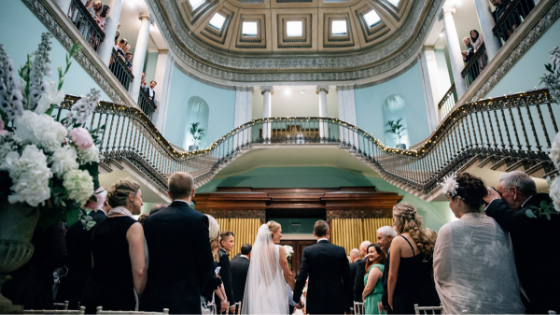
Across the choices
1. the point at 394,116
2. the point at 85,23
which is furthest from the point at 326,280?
the point at 394,116

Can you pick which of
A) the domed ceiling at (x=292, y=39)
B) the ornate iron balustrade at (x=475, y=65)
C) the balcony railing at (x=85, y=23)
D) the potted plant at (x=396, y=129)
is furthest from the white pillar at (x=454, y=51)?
the balcony railing at (x=85, y=23)

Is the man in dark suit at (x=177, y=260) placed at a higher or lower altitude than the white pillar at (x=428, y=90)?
lower

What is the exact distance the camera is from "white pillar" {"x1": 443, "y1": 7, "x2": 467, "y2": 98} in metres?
9.34

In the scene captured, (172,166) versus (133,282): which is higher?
(172,166)

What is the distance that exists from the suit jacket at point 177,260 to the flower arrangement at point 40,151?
0.62 meters

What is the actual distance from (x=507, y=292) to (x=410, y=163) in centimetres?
701

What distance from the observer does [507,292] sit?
1.93m

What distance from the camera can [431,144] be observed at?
24.9ft

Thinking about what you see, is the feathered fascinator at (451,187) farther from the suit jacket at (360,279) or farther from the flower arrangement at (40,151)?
the flower arrangement at (40,151)

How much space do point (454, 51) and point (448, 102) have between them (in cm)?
152

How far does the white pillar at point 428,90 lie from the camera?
36.0 ft

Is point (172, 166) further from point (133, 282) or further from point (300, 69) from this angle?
point (300, 69)

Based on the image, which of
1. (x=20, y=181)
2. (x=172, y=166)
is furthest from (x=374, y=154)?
(x=20, y=181)

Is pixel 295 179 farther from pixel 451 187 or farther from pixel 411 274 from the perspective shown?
pixel 451 187
